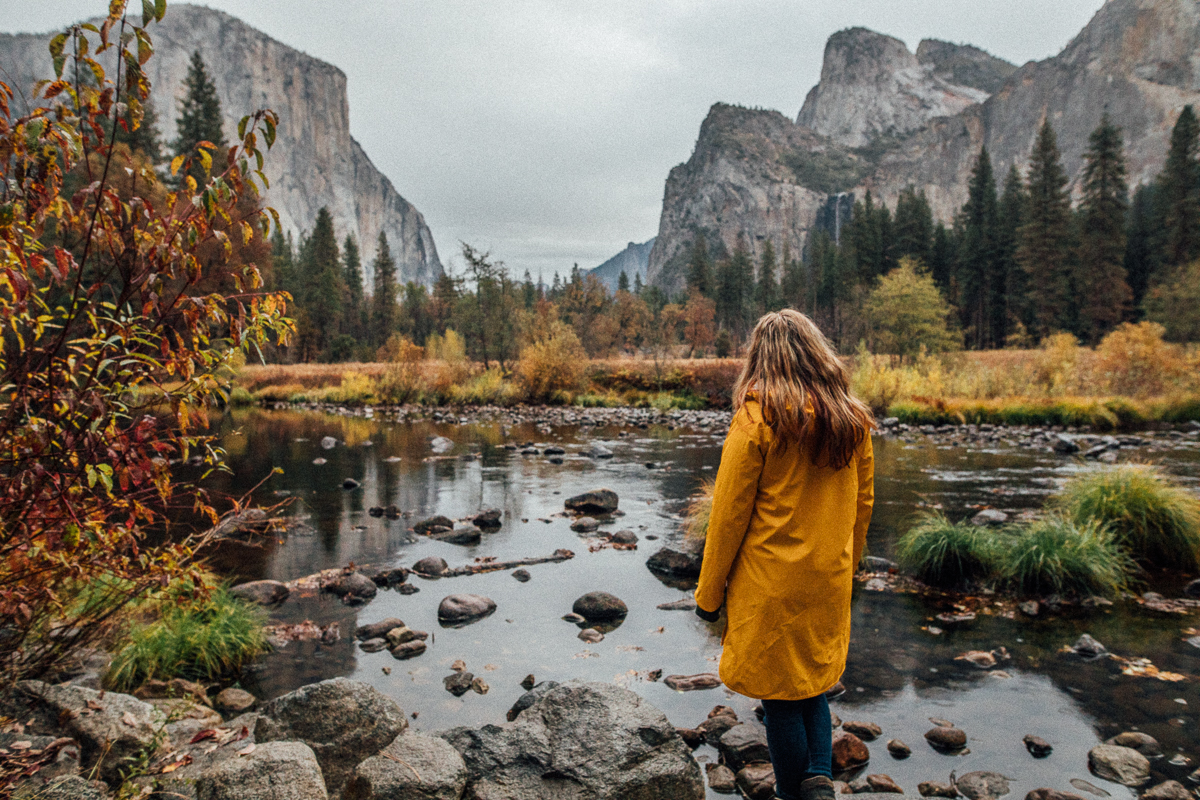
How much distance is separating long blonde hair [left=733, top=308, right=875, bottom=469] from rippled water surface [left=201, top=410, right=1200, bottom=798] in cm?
220

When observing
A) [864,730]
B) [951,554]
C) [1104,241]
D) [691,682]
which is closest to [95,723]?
[691,682]

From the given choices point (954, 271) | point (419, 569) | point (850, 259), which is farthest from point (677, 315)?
point (419, 569)

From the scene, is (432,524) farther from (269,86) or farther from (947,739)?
(269,86)

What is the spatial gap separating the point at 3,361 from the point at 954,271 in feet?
249

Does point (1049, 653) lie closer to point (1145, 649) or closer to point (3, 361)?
point (1145, 649)

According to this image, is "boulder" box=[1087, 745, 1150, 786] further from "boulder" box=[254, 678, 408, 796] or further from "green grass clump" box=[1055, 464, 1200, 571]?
"boulder" box=[254, 678, 408, 796]

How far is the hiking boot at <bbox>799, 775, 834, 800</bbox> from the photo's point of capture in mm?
2578

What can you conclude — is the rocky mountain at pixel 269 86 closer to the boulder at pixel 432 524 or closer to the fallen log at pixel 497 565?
the boulder at pixel 432 524

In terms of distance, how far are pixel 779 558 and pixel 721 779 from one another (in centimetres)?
179

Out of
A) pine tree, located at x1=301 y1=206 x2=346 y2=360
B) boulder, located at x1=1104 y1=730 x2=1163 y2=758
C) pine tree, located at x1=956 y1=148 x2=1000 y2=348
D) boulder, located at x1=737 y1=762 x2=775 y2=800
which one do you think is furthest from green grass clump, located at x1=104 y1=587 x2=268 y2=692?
pine tree, located at x1=956 y1=148 x2=1000 y2=348

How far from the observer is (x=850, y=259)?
7369 centimetres

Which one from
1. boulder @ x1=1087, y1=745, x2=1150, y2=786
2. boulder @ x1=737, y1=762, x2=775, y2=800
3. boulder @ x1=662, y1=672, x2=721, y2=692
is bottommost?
boulder @ x1=662, y1=672, x2=721, y2=692

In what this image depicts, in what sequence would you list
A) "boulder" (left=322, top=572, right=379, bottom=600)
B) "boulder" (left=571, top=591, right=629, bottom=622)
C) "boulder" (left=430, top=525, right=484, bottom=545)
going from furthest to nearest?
"boulder" (left=430, top=525, right=484, bottom=545), "boulder" (left=322, top=572, right=379, bottom=600), "boulder" (left=571, top=591, right=629, bottom=622)

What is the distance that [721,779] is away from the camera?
359 cm
